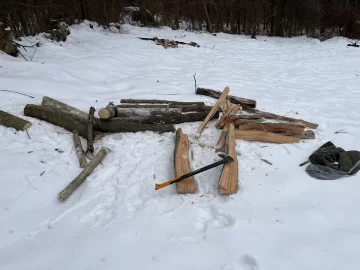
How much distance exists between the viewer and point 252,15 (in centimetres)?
1862

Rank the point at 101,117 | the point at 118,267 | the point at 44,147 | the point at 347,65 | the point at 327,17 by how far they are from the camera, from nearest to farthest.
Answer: the point at 118,267 → the point at 44,147 → the point at 101,117 → the point at 347,65 → the point at 327,17

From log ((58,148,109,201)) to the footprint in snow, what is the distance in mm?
1412

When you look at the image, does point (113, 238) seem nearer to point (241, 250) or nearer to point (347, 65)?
point (241, 250)

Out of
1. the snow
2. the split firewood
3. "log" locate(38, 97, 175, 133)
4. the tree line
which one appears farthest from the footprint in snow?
the tree line

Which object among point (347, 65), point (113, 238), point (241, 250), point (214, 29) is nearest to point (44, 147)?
point (113, 238)

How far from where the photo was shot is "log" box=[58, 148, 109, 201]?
308 cm

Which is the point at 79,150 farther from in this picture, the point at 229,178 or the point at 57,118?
the point at 229,178

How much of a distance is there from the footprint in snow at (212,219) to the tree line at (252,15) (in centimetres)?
1482

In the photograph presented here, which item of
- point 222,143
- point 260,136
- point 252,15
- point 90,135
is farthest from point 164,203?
point 252,15

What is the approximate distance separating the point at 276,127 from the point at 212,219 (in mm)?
2101

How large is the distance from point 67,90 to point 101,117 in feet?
6.71

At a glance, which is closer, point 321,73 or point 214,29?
point 321,73

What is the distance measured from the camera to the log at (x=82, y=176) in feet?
10.1

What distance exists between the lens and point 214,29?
19.1m
